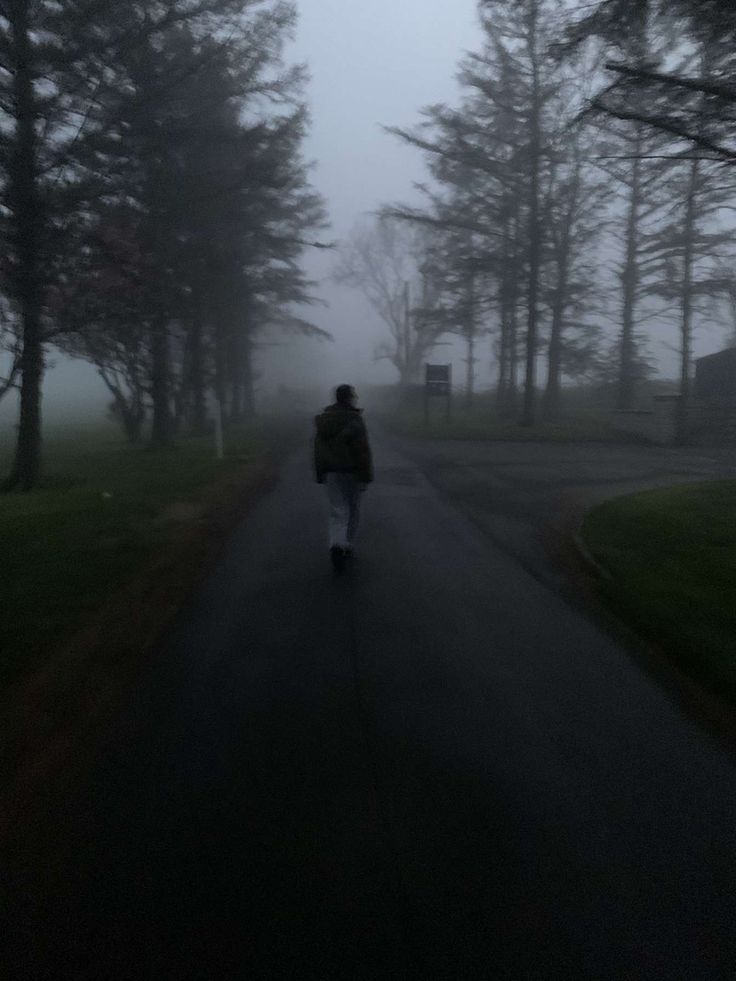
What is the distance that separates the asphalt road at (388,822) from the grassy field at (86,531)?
1.15 m

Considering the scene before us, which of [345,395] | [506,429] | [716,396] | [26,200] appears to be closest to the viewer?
[345,395]

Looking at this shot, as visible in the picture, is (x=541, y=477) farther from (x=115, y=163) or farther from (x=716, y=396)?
(x=716, y=396)

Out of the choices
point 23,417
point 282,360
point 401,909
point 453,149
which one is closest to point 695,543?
point 401,909

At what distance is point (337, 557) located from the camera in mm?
9570

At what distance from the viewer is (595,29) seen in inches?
376

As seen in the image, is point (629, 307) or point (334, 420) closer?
point (334, 420)

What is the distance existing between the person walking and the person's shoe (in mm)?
31

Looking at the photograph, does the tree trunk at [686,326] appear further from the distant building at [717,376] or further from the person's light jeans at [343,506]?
the person's light jeans at [343,506]

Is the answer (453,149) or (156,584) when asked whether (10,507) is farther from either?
(453,149)

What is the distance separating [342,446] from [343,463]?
179 millimetres

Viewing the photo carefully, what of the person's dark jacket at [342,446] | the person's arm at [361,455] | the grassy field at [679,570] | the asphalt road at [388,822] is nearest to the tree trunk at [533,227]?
the grassy field at [679,570]

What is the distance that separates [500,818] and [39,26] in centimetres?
1493

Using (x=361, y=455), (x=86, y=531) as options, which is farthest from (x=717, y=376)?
(x=86, y=531)

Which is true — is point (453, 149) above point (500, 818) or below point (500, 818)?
above
